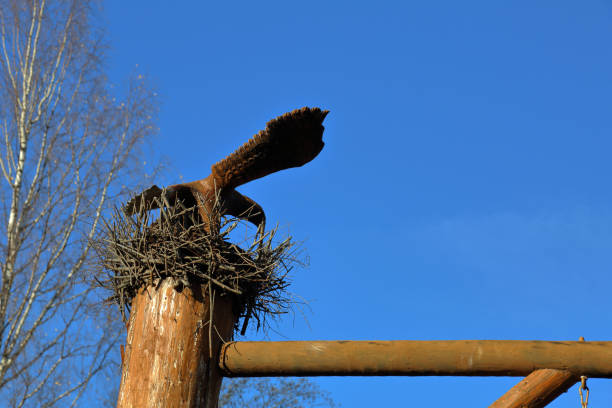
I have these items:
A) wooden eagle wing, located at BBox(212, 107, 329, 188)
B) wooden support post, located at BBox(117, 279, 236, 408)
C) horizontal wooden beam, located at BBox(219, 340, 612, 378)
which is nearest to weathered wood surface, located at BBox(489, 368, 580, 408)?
horizontal wooden beam, located at BBox(219, 340, 612, 378)

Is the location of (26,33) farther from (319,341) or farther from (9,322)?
(319,341)

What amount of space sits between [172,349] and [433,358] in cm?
113

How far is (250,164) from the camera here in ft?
11.0

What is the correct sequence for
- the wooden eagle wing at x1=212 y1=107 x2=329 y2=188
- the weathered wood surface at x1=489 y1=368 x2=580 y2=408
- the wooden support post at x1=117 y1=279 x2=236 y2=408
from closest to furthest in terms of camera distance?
the weathered wood surface at x1=489 y1=368 x2=580 y2=408, the wooden support post at x1=117 y1=279 x2=236 y2=408, the wooden eagle wing at x1=212 y1=107 x2=329 y2=188

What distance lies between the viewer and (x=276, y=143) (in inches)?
129

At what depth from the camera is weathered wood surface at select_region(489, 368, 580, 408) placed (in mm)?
2746

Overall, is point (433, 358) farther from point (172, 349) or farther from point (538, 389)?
point (172, 349)

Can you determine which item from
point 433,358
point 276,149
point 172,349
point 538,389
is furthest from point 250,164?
point 538,389

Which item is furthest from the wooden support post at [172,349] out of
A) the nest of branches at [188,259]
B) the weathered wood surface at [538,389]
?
the weathered wood surface at [538,389]

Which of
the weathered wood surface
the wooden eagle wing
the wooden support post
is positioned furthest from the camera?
the wooden eagle wing

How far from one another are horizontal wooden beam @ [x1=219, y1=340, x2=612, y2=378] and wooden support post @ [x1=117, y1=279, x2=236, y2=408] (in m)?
0.25

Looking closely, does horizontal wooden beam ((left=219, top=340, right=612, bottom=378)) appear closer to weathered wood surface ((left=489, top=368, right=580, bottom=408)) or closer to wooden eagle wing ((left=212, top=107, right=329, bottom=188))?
weathered wood surface ((left=489, top=368, right=580, bottom=408))

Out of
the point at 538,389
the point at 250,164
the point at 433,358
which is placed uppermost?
the point at 250,164

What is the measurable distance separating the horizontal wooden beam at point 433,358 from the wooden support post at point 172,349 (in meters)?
0.25
